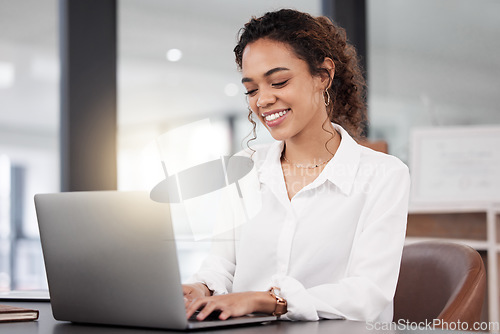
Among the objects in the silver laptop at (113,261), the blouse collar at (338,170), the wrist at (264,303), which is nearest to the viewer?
the silver laptop at (113,261)

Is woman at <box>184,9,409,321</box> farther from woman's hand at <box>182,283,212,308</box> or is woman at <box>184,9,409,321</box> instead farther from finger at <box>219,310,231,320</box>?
finger at <box>219,310,231,320</box>

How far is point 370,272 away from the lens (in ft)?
4.14

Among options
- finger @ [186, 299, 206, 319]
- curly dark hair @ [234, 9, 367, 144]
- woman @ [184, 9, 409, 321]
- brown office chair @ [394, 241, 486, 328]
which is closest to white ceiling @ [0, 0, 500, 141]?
curly dark hair @ [234, 9, 367, 144]

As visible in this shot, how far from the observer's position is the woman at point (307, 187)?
1366 millimetres

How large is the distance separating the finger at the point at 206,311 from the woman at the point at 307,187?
282mm

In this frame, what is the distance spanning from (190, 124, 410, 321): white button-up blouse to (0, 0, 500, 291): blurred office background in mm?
806

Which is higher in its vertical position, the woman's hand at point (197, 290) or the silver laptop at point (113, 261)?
the silver laptop at point (113, 261)

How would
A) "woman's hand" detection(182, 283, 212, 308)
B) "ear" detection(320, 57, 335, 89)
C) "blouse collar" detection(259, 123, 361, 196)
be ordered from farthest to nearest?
"ear" detection(320, 57, 335, 89) < "blouse collar" detection(259, 123, 361, 196) < "woman's hand" detection(182, 283, 212, 308)

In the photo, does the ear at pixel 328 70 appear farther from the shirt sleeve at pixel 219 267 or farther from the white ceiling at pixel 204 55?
the white ceiling at pixel 204 55

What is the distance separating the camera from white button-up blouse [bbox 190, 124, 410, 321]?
4.20 ft

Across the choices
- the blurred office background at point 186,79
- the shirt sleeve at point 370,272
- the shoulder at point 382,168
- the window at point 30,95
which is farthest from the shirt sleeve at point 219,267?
the window at point 30,95

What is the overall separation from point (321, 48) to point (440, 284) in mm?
681

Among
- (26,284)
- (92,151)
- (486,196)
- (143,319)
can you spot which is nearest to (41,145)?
(92,151)

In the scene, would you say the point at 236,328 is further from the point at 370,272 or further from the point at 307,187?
the point at 307,187
